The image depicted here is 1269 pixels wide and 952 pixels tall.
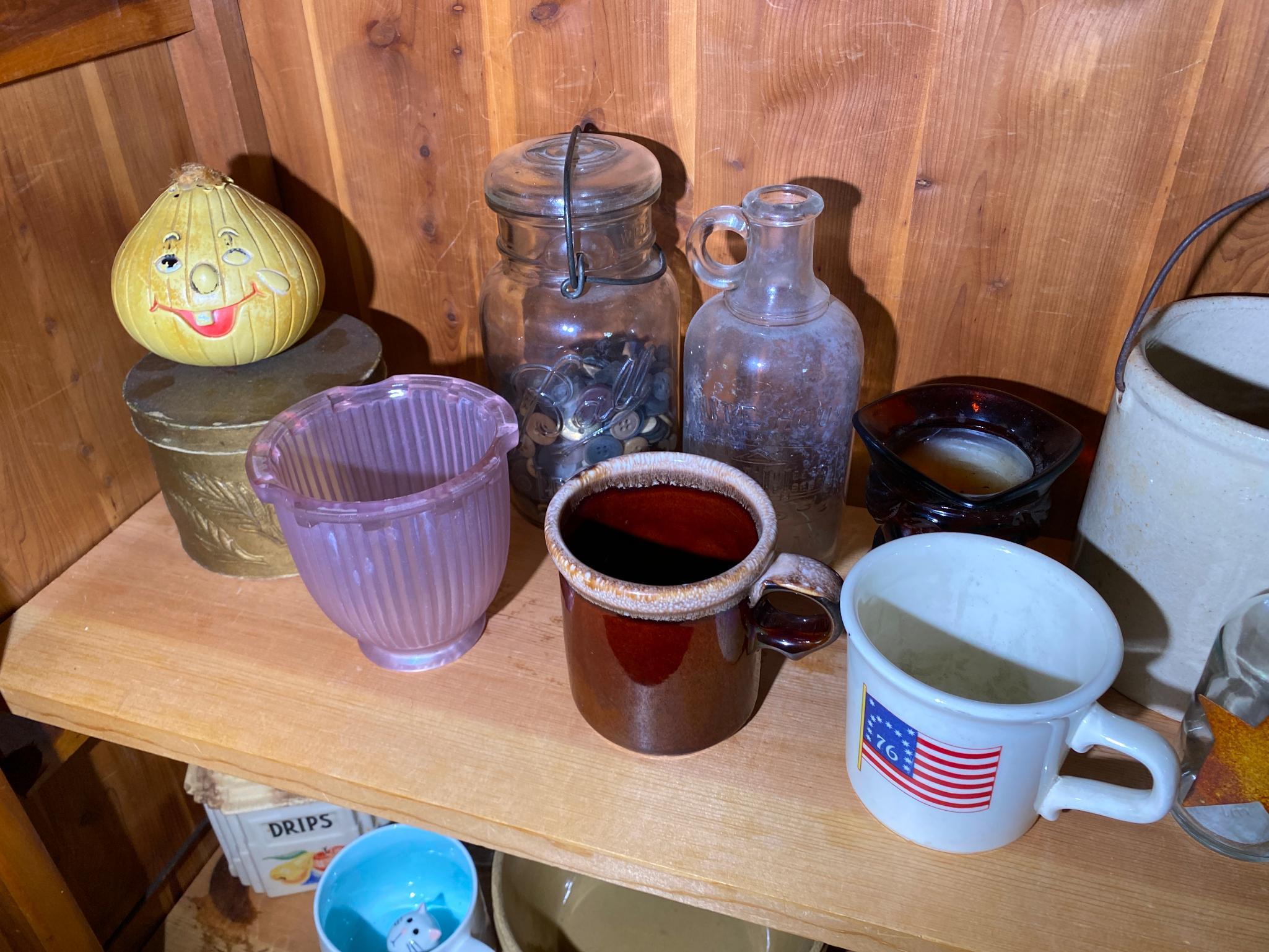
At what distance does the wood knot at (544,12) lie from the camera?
659 millimetres

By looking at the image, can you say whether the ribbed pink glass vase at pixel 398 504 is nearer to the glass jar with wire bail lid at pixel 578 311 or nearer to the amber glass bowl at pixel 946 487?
the glass jar with wire bail lid at pixel 578 311

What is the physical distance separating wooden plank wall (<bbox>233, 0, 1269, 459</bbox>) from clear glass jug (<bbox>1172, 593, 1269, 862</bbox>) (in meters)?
0.23

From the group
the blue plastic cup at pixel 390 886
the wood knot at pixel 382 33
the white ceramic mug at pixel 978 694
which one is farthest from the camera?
the blue plastic cup at pixel 390 886

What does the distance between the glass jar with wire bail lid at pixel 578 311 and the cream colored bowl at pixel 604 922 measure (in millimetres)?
325

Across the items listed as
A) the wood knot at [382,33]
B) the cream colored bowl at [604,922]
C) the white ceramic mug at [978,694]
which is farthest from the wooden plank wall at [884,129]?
the cream colored bowl at [604,922]

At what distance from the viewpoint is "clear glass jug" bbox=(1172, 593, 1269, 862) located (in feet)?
1.63

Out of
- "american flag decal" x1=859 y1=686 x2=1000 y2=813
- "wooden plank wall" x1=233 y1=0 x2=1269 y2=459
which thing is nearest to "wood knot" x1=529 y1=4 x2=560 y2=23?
"wooden plank wall" x1=233 y1=0 x2=1269 y2=459

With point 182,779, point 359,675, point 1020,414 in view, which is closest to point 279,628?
point 359,675

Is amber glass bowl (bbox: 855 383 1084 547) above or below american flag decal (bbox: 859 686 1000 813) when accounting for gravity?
above

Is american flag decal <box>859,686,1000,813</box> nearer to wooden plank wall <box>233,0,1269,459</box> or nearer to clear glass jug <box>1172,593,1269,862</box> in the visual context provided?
clear glass jug <box>1172,593,1269,862</box>

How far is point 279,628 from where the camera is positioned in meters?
0.67

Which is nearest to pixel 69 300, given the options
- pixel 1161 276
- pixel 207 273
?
pixel 207 273

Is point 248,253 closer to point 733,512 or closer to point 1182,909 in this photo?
point 733,512

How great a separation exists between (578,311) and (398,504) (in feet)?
0.71
